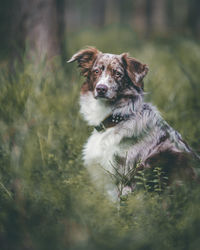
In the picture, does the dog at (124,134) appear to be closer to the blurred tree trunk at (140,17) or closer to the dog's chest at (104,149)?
the dog's chest at (104,149)

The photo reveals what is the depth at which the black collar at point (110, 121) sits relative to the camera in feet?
9.50

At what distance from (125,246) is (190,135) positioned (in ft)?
7.61

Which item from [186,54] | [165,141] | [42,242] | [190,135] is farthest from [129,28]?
[42,242]

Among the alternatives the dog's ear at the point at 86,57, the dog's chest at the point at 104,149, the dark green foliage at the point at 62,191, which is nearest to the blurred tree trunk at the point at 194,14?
the dark green foliage at the point at 62,191

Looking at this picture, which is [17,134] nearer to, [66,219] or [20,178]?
[20,178]

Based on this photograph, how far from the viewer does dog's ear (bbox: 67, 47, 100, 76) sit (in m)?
3.05

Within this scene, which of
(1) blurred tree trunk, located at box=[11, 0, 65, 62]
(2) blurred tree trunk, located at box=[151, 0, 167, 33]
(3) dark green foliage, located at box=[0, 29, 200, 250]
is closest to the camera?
(3) dark green foliage, located at box=[0, 29, 200, 250]

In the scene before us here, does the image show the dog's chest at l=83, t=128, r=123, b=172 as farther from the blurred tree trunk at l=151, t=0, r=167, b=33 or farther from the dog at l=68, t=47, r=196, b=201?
the blurred tree trunk at l=151, t=0, r=167, b=33

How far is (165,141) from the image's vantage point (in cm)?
271

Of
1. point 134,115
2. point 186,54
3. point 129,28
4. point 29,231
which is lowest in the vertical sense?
point 29,231

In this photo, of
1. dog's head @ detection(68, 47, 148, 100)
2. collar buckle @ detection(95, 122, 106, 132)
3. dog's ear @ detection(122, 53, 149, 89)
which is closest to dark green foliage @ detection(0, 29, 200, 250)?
collar buckle @ detection(95, 122, 106, 132)

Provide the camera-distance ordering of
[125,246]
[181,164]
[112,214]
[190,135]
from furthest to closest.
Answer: [190,135]
[181,164]
[112,214]
[125,246]

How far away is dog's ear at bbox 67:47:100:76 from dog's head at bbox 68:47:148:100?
30mm

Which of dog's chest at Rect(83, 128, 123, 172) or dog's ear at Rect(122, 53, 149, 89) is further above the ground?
dog's ear at Rect(122, 53, 149, 89)
